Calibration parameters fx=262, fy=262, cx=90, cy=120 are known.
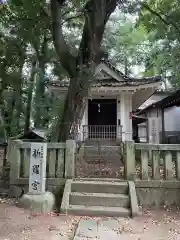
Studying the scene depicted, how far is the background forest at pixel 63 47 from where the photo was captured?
8.31 m

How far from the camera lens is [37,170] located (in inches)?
238

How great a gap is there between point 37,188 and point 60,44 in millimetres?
4578

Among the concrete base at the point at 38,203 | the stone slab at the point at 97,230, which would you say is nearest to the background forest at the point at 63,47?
the concrete base at the point at 38,203

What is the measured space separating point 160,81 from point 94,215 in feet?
29.3

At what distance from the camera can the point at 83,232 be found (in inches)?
184

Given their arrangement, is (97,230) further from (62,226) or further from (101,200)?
(101,200)

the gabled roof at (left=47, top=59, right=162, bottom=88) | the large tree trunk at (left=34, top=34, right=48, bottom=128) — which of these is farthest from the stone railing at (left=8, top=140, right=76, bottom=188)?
the large tree trunk at (left=34, top=34, right=48, bottom=128)

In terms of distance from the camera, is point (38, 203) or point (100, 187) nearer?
point (38, 203)

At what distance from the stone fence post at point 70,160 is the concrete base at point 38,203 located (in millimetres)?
983

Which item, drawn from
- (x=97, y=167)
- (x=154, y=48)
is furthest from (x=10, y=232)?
(x=154, y=48)

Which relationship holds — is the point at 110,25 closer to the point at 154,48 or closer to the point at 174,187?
the point at 154,48

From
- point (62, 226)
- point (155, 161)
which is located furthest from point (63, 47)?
point (62, 226)

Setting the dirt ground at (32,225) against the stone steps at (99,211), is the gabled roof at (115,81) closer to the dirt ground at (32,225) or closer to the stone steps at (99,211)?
the stone steps at (99,211)

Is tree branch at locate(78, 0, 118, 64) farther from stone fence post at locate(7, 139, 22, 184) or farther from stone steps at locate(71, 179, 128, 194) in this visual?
stone steps at locate(71, 179, 128, 194)
